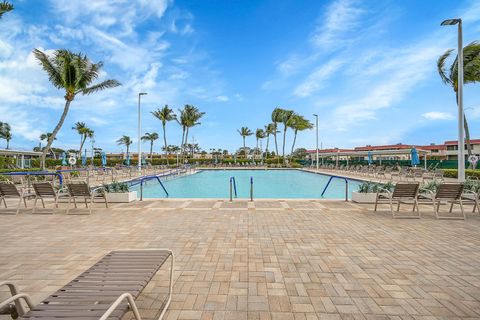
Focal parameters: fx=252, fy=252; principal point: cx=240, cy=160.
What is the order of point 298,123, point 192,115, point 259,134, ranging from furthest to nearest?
point 259,134 < point 298,123 < point 192,115

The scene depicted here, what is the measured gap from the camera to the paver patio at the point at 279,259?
2355 millimetres

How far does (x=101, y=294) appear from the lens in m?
1.76

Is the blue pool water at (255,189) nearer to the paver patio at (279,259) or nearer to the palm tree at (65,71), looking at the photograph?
the paver patio at (279,259)

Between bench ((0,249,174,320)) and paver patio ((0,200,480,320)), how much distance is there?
52cm

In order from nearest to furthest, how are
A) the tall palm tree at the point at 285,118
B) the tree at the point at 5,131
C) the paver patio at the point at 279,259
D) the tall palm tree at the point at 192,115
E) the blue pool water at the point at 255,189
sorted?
1. the paver patio at the point at 279,259
2. the blue pool water at the point at 255,189
3. the tall palm tree at the point at 192,115
4. the tall palm tree at the point at 285,118
5. the tree at the point at 5,131

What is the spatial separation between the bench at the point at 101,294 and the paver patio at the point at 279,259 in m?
0.52

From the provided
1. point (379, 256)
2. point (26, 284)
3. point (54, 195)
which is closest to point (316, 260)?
point (379, 256)

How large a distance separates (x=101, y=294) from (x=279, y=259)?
231cm

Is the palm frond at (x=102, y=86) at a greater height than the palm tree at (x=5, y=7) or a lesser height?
lesser

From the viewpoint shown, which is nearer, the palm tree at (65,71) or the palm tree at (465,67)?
the palm tree at (65,71)

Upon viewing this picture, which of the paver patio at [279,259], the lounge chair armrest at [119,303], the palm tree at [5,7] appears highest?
the palm tree at [5,7]

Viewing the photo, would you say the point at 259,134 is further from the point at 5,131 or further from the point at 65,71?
the point at 5,131

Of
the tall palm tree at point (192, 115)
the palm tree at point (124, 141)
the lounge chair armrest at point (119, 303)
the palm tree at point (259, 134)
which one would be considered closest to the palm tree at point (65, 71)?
the lounge chair armrest at point (119, 303)

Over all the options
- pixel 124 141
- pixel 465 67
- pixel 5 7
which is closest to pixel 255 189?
pixel 5 7
